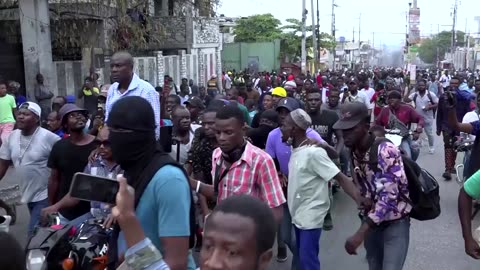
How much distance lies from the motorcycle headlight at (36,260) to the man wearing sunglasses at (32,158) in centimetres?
184

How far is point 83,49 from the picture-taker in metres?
18.4

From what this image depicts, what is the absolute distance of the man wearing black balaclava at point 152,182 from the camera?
2.79m

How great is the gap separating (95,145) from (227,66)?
37.5 metres

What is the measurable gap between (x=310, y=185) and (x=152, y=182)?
2.71 metres

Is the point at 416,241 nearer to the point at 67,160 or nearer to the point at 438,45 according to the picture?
the point at 67,160

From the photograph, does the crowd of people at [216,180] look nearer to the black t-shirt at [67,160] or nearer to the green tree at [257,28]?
the black t-shirt at [67,160]

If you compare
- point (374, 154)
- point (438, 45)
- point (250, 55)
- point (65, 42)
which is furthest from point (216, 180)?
point (438, 45)

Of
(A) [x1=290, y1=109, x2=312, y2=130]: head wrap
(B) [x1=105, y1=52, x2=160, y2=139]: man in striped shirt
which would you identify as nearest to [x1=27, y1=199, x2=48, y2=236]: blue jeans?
(B) [x1=105, y1=52, x2=160, y2=139]: man in striped shirt

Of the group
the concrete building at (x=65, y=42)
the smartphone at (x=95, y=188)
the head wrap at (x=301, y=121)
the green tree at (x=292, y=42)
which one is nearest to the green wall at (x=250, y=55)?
the green tree at (x=292, y=42)

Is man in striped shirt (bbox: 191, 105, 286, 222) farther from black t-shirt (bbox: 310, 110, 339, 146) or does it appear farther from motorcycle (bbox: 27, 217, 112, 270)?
black t-shirt (bbox: 310, 110, 339, 146)

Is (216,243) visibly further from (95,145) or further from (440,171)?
(440,171)

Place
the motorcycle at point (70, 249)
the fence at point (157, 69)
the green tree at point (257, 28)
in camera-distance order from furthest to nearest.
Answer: the green tree at point (257, 28)
the fence at point (157, 69)
the motorcycle at point (70, 249)

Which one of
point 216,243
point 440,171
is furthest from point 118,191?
point 440,171

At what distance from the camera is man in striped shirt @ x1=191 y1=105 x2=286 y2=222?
4492 millimetres
